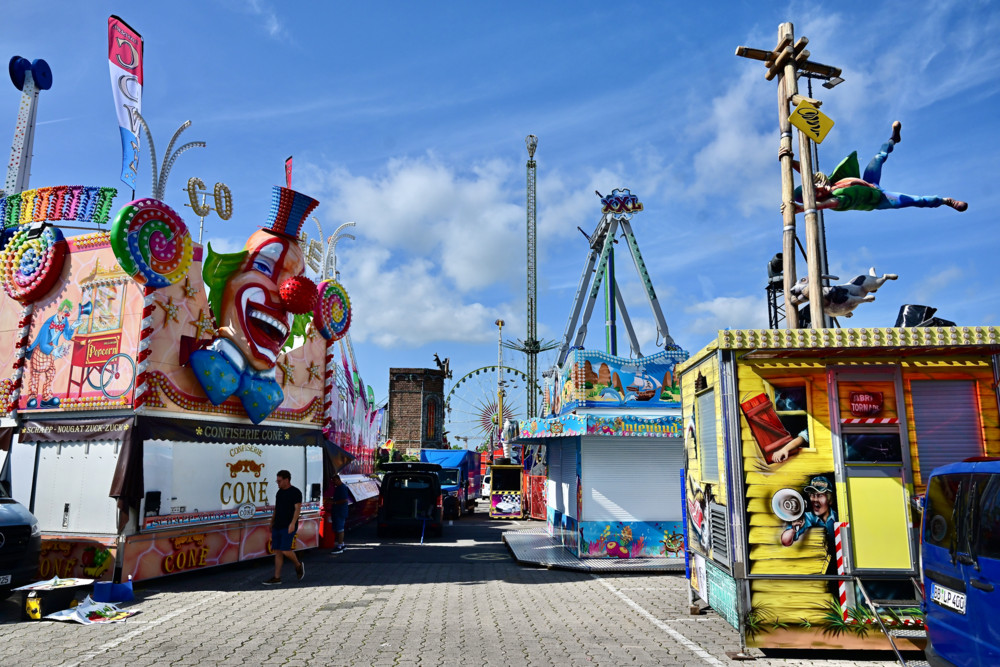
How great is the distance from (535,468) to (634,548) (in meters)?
10.4

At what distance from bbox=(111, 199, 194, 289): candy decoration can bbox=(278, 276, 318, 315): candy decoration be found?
192 cm

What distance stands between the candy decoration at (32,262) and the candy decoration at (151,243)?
232 cm

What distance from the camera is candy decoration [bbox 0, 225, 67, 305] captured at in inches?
438

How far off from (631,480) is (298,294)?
25.1 feet

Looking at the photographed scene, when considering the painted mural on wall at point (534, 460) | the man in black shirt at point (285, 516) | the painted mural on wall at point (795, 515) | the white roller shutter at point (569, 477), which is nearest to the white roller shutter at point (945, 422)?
the painted mural on wall at point (795, 515)

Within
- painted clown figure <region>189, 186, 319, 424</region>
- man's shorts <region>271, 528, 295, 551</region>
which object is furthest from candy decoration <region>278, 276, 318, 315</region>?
man's shorts <region>271, 528, 295, 551</region>

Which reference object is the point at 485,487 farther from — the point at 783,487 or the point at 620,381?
the point at 783,487

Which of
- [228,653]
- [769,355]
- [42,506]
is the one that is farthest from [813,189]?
[42,506]

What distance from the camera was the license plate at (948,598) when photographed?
4.59 meters

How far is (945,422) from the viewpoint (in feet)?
22.2

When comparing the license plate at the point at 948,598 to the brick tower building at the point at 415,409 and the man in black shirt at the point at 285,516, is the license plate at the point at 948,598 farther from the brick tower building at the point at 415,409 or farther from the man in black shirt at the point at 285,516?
the brick tower building at the point at 415,409

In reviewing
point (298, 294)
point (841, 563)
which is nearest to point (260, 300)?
point (298, 294)

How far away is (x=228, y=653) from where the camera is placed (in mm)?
6441

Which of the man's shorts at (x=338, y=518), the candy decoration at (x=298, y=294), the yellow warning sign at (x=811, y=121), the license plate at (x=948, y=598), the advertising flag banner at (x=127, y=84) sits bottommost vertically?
the man's shorts at (x=338, y=518)
